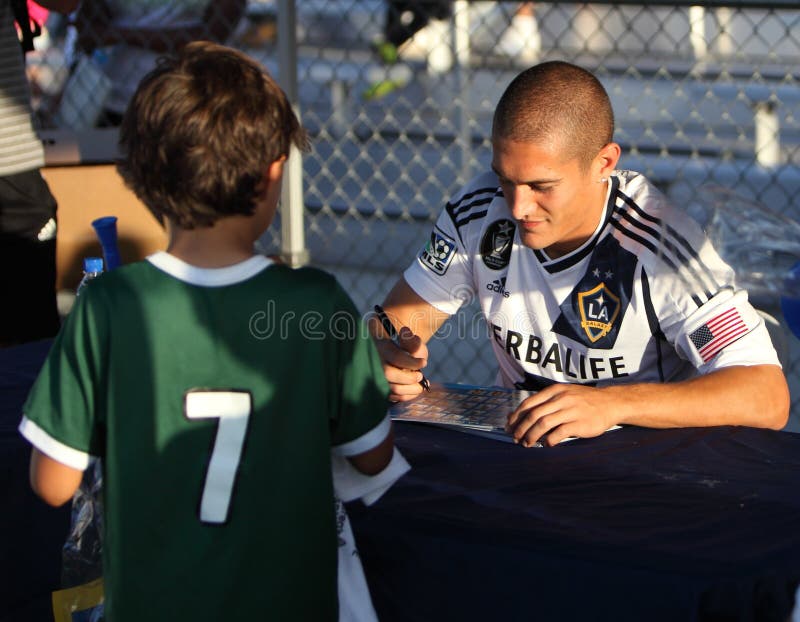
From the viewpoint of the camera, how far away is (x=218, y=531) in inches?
43.0

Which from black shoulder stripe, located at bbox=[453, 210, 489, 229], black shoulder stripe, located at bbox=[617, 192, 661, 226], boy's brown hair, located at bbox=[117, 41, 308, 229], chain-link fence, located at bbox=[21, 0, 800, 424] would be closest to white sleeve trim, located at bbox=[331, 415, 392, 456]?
boy's brown hair, located at bbox=[117, 41, 308, 229]

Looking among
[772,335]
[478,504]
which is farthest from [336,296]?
[772,335]

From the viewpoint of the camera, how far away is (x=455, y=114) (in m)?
6.39

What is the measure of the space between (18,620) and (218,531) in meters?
0.75

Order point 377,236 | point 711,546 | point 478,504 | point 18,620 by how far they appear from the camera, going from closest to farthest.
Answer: point 711,546 → point 478,504 → point 18,620 → point 377,236

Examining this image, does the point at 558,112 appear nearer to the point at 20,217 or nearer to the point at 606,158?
the point at 606,158

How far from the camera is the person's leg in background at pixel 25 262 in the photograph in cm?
292

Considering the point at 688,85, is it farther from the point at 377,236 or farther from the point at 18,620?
the point at 18,620

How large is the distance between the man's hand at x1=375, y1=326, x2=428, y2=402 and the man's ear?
19.1 inches

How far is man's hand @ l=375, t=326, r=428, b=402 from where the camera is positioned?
6.25 ft

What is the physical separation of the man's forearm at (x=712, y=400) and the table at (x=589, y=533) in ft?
0.27

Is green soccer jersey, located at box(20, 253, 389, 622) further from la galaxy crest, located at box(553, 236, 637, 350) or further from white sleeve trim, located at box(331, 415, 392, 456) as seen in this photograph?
la galaxy crest, located at box(553, 236, 637, 350)

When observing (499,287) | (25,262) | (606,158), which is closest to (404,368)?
(499,287)

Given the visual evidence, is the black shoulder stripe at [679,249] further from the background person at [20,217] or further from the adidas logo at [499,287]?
the background person at [20,217]
